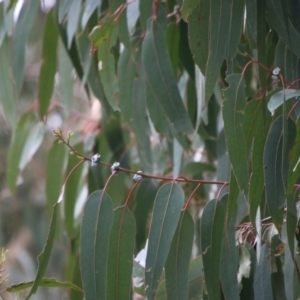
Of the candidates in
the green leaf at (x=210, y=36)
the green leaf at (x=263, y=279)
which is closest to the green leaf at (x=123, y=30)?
the green leaf at (x=210, y=36)

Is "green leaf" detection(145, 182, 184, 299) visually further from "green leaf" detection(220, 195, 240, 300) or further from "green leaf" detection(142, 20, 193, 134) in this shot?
"green leaf" detection(142, 20, 193, 134)

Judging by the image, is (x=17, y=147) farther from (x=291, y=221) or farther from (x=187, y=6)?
(x=291, y=221)

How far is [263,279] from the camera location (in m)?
1.04

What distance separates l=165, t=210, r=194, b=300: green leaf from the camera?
1.00m

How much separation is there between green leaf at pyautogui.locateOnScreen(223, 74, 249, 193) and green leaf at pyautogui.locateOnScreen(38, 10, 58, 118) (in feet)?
2.68

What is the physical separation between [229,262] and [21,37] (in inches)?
35.1

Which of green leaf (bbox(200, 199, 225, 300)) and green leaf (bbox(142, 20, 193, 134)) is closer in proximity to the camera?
green leaf (bbox(200, 199, 225, 300))

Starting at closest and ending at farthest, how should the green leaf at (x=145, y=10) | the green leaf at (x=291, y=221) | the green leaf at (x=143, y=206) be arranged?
the green leaf at (x=291, y=221) < the green leaf at (x=145, y=10) < the green leaf at (x=143, y=206)

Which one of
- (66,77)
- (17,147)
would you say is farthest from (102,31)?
(17,147)

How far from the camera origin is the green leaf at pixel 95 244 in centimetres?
97

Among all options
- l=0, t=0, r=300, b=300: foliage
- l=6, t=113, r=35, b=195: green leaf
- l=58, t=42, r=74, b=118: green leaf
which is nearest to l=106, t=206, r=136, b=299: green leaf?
l=0, t=0, r=300, b=300: foliage

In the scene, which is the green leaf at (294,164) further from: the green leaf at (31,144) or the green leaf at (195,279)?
the green leaf at (31,144)

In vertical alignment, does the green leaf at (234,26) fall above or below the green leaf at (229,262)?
above

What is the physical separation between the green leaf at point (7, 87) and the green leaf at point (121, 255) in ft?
2.45
